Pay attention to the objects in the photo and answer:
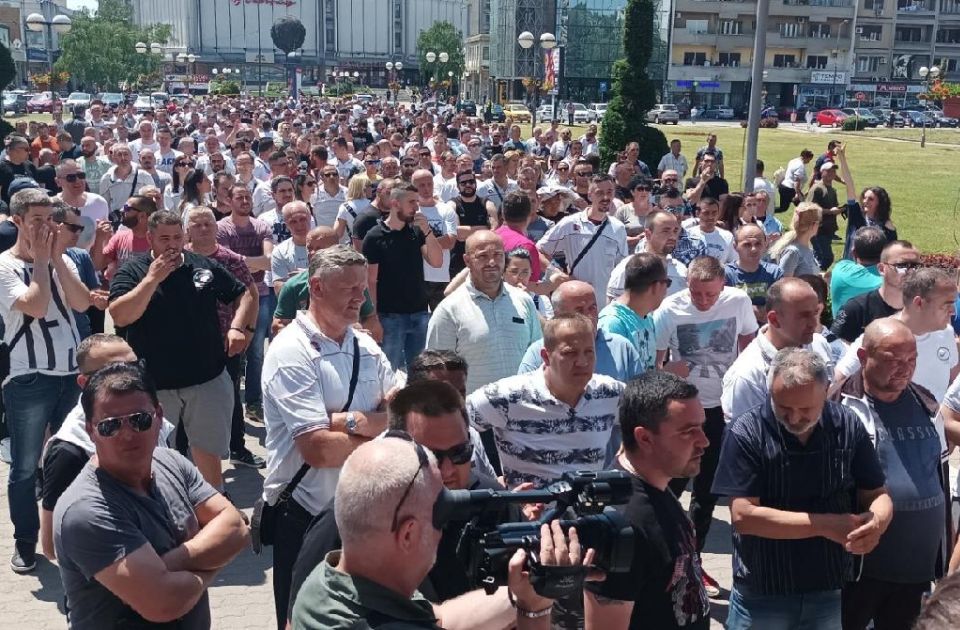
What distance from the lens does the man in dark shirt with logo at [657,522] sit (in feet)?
10.8

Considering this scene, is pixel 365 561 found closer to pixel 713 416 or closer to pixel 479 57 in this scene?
pixel 713 416

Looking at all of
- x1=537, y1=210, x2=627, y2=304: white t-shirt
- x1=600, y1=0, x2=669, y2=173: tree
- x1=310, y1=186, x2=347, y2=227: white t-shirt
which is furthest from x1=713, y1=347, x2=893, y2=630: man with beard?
x1=600, y1=0, x2=669, y2=173: tree

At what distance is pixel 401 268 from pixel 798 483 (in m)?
4.72

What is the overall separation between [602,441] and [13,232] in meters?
5.58

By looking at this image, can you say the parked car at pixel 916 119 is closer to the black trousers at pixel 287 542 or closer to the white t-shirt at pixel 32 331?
the white t-shirt at pixel 32 331

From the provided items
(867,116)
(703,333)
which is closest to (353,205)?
(703,333)

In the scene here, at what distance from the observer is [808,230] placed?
8484 mm

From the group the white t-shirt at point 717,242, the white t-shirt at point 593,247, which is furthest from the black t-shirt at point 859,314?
the white t-shirt at point 593,247

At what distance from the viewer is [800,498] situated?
4023 millimetres

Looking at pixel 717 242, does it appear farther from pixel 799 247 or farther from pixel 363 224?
pixel 363 224

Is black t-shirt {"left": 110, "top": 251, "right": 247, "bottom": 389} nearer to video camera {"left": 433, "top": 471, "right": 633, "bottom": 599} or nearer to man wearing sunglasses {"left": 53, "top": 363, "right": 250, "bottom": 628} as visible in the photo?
man wearing sunglasses {"left": 53, "top": 363, "right": 250, "bottom": 628}

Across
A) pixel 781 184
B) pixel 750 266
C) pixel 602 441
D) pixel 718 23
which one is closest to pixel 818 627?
pixel 602 441

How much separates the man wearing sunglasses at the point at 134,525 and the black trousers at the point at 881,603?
8.66ft

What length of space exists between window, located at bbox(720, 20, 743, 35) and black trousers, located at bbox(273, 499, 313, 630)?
297ft
